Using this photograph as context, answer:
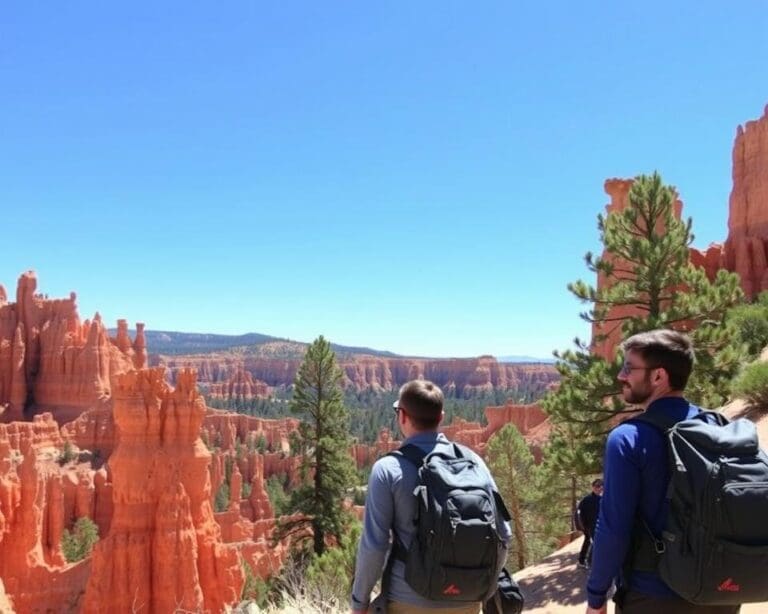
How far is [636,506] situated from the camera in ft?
8.59

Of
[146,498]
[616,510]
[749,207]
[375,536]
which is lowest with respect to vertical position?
[146,498]

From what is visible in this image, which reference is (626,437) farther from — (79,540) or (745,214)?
(79,540)

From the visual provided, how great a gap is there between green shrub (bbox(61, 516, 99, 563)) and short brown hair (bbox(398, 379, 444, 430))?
29.7 metres

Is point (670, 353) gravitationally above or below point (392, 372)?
above

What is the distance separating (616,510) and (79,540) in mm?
33167

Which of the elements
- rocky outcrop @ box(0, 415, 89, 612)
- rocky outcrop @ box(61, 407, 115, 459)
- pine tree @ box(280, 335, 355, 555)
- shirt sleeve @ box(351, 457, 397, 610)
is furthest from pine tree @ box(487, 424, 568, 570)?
rocky outcrop @ box(61, 407, 115, 459)

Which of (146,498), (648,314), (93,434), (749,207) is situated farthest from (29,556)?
(749,207)

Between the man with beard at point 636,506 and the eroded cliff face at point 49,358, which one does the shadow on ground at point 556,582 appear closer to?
the man with beard at point 636,506

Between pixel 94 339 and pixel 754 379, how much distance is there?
178ft

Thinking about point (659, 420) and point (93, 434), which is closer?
point (659, 420)

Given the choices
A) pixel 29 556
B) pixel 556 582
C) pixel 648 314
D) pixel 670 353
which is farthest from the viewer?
pixel 29 556

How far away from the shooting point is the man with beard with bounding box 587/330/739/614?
2.60 m

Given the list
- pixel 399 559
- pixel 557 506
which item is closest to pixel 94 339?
pixel 557 506

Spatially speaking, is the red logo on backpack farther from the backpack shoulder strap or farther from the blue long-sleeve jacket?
the backpack shoulder strap
